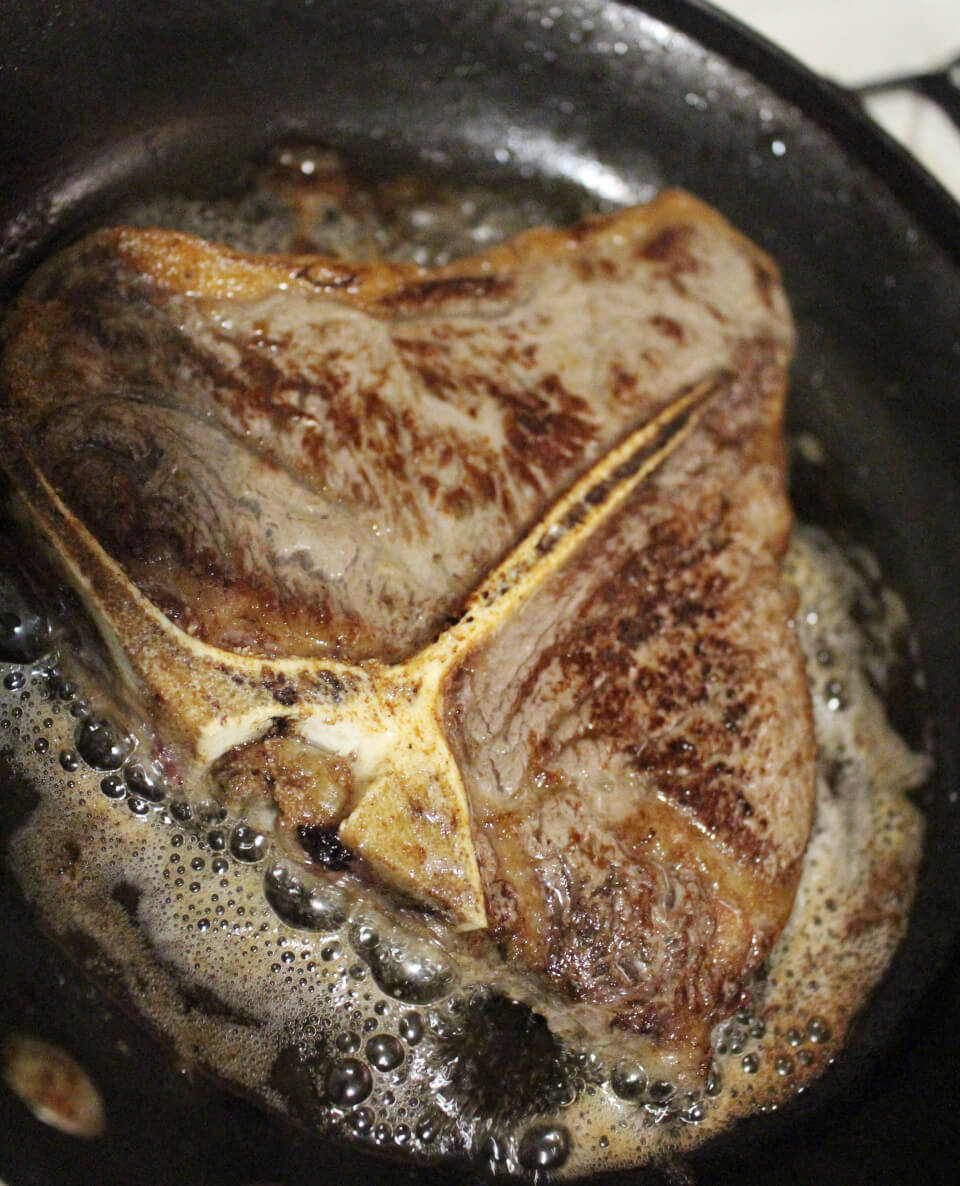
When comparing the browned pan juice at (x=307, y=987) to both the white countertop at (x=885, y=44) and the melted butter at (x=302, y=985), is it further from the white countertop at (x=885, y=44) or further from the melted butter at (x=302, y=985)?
the white countertop at (x=885, y=44)

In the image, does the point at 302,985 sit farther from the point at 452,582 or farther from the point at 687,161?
the point at 687,161

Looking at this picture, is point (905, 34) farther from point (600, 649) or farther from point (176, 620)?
point (176, 620)

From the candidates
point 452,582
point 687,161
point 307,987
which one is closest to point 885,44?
point 687,161

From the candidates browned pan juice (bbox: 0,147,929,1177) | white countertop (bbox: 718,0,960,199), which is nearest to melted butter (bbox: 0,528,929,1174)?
browned pan juice (bbox: 0,147,929,1177)

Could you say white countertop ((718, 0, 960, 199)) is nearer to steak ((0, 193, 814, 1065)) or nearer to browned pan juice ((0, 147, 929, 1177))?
steak ((0, 193, 814, 1065))

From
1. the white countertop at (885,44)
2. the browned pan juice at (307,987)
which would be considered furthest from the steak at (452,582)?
the white countertop at (885,44)

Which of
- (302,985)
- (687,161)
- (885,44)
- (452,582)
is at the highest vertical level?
(885,44)
